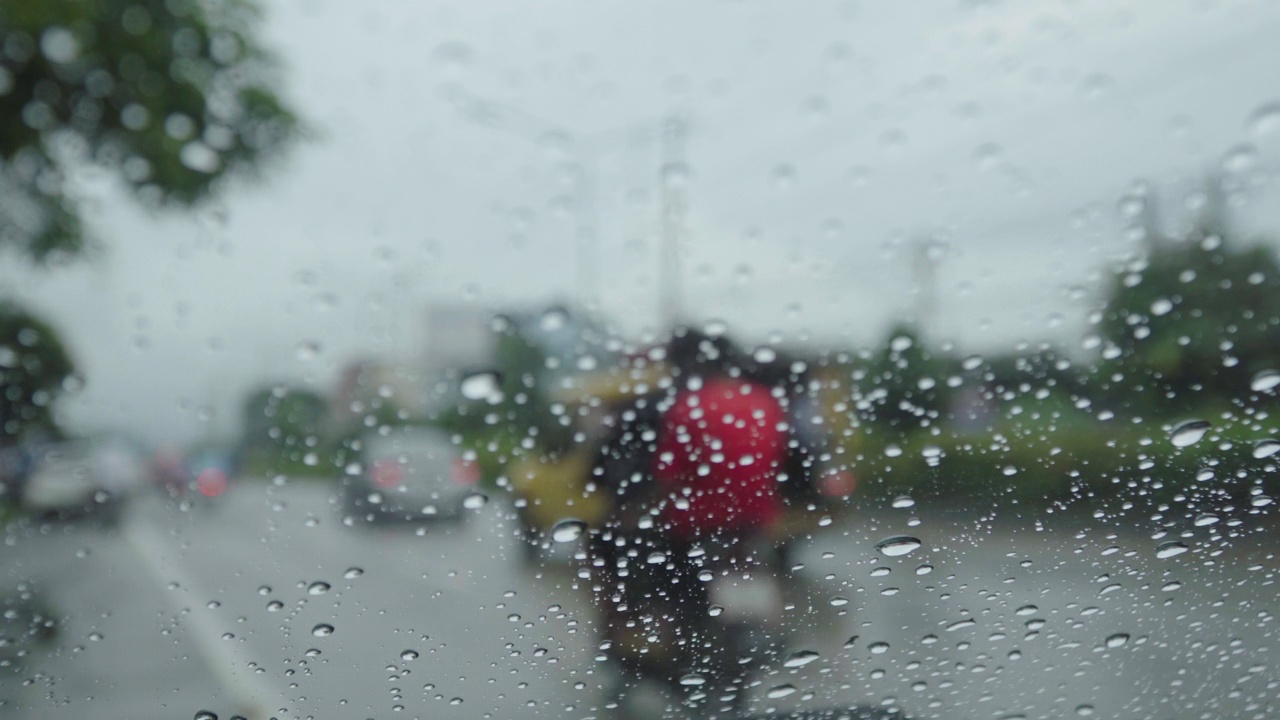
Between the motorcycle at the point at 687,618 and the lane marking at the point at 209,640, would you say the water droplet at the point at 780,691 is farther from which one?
the lane marking at the point at 209,640

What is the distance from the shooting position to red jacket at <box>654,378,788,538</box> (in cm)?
287

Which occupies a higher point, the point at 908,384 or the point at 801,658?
the point at 908,384

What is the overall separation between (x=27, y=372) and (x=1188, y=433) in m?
3.73

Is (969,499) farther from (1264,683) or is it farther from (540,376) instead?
(540,376)

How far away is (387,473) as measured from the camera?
281 cm

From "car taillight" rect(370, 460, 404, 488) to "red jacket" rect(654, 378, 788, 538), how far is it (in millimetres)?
807

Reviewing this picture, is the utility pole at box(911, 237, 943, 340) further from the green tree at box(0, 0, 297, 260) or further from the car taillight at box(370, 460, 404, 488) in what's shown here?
the green tree at box(0, 0, 297, 260)

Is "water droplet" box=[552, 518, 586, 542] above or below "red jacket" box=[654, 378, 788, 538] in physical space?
below

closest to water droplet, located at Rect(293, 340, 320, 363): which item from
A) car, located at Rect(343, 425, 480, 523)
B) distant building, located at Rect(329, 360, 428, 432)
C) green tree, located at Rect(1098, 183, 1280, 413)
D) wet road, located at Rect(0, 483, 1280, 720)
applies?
distant building, located at Rect(329, 360, 428, 432)

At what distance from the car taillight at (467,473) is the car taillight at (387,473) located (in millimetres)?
172

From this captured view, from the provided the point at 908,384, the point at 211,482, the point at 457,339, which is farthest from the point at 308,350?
the point at 908,384

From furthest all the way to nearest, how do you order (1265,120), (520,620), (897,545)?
(897,545), (520,620), (1265,120)

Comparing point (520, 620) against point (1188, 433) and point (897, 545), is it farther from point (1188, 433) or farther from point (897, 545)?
point (1188, 433)

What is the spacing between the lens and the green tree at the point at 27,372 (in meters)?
2.72
